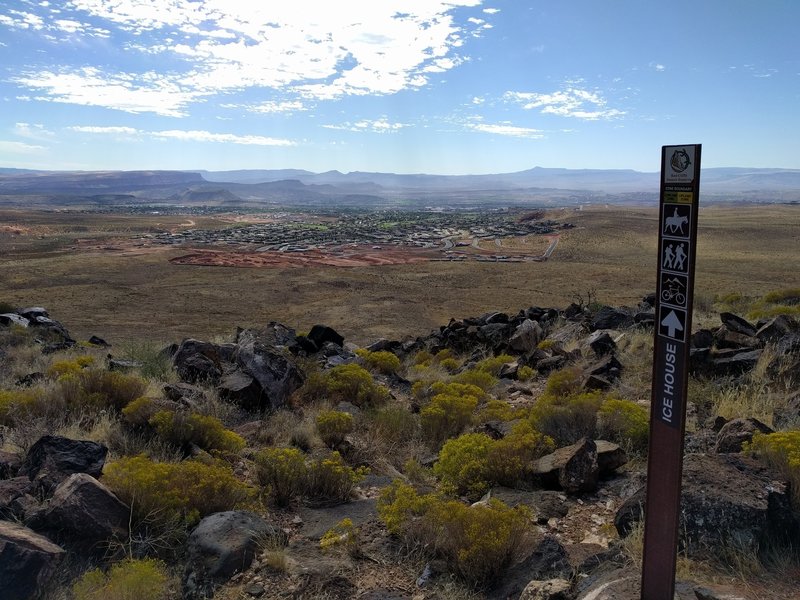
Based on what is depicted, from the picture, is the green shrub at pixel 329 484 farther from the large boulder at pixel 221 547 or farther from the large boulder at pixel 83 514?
the large boulder at pixel 83 514

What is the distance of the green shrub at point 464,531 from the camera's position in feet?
15.1

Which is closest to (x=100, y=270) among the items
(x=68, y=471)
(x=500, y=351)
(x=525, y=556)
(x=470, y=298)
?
(x=470, y=298)

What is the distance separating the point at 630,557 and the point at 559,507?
1.45 m

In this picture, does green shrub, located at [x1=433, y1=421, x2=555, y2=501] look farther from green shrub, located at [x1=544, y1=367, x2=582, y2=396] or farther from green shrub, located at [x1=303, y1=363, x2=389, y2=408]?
green shrub, located at [x1=303, y1=363, x2=389, y2=408]

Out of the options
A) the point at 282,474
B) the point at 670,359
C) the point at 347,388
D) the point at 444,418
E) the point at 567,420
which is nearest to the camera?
the point at 670,359

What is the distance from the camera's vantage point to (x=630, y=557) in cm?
436

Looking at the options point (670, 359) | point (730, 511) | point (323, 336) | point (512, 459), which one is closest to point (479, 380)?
point (512, 459)

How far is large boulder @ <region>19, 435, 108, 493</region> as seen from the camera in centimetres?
567

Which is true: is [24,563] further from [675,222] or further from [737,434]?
[737,434]

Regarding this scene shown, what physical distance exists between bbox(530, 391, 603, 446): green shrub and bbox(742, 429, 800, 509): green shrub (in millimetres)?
2114

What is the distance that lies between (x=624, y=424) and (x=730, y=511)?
2.99 metres

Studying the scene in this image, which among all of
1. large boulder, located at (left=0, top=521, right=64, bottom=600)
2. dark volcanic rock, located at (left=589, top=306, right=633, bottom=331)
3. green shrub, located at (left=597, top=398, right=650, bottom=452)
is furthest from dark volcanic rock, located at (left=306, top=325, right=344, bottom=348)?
large boulder, located at (left=0, top=521, right=64, bottom=600)

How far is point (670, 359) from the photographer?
3277 millimetres

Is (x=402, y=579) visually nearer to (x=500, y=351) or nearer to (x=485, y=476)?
(x=485, y=476)
